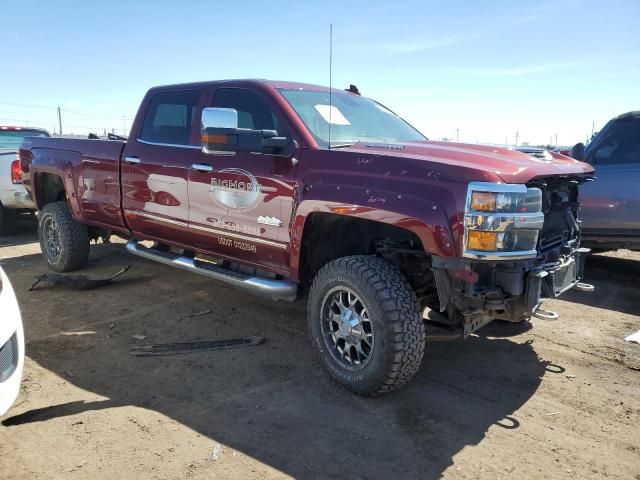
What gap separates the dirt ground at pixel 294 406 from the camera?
2.72m

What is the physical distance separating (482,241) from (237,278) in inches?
78.0

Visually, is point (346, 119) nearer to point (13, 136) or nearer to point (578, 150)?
point (578, 150)

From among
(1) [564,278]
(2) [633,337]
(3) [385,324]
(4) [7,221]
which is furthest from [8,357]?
(4) [7,221]

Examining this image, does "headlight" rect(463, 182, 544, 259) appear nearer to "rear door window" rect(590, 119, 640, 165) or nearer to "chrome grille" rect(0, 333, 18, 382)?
"chrome grille" rect(0, 333, 18, 382)

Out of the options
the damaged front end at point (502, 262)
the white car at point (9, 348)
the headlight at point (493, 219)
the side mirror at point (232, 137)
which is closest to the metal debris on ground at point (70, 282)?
the side mirror at point (232, 137)

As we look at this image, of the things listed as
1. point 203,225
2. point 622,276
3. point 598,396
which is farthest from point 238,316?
point 622,276

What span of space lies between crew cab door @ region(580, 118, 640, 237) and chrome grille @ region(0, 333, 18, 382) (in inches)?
227

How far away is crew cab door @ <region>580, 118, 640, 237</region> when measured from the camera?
5.91 metres

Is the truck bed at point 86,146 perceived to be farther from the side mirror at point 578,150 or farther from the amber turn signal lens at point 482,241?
the side mirror at point 578,150

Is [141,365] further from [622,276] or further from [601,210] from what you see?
[622,276]

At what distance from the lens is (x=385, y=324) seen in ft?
10.4

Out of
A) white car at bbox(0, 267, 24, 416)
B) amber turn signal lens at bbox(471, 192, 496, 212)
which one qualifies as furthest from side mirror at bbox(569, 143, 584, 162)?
white car at bbox(0, 267, 24, 416)

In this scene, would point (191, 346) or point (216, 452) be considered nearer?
point (216, 452)

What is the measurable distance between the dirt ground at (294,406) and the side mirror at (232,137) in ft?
5.02
